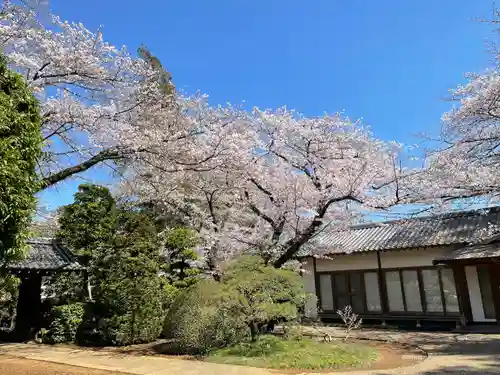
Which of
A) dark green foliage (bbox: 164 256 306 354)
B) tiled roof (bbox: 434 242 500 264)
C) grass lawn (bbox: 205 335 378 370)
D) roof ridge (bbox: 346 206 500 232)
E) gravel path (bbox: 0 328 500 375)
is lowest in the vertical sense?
gravel path (bbox: 0 328 500 375)

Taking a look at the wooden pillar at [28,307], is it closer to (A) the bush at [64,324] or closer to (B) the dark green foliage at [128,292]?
(A) the bush at [64,324]

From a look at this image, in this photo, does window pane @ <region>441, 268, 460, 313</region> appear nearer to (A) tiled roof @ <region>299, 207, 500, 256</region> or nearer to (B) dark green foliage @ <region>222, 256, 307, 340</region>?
(A) tiled roof @ <region>299, 207, 500, 256</region>

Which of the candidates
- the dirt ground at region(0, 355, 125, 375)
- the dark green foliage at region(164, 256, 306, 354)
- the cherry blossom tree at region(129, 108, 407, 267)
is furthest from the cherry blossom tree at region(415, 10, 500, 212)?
the dirt ground at region(0, 355, 125, 375)

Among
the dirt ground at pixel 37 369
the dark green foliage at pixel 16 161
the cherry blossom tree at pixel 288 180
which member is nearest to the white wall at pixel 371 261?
the cherry blossom tree at pixel 288 180

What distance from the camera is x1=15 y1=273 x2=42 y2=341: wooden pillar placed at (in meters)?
13.7

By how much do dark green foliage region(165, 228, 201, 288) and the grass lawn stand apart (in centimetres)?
416

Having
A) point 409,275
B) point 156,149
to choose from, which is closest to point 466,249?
point 409,275

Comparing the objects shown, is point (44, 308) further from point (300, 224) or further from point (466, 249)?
point (466, 249)

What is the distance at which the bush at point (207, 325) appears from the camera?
9.79 metres

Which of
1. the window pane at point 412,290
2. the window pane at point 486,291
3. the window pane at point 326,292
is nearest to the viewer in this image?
the window pane at point 486,291

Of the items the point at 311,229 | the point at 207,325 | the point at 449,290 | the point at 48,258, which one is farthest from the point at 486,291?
the point at 48,258

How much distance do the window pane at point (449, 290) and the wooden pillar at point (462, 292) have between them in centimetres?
21

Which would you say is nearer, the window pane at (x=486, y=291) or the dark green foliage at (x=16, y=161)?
the dark green foliage at (x=16, y=161)

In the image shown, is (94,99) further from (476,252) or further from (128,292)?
(476,252)
